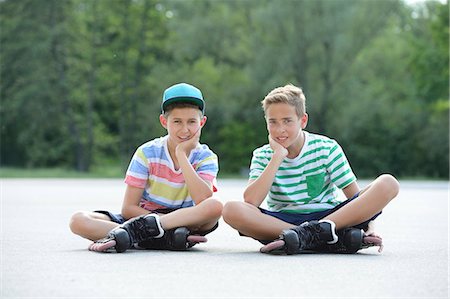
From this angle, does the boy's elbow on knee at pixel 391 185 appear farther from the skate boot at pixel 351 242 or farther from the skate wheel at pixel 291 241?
the skate wheel at pixel 291 241

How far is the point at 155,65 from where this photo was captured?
1538 inches

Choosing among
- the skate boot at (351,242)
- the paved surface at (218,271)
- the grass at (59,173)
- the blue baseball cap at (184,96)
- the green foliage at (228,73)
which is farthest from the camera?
the green foliage at (228,73)

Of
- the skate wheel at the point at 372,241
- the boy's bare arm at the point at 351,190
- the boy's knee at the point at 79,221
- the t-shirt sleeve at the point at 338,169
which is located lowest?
the skate wheel at the point at 372,241

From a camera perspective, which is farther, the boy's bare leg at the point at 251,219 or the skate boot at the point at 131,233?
the boy's bare leg at the point at 251,219

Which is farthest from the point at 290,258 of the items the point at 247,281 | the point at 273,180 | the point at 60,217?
the point at 60,217

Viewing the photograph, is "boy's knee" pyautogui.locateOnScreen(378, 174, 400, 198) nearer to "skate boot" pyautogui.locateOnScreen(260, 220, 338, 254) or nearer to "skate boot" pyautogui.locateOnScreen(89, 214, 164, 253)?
"skate boot" pyautogui.locateOnScreen(260, 220, 338, 254)

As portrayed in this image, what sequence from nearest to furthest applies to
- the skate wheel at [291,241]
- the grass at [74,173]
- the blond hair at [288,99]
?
the skate wheel at [291,241] → the blond hair at [288,99] → the grass at [74,173]

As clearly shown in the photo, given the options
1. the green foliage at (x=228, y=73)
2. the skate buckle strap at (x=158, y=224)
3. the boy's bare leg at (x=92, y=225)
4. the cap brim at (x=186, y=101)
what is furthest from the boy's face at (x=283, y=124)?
the green foliage at (x=228, y=73)

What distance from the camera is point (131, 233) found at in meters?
6.35

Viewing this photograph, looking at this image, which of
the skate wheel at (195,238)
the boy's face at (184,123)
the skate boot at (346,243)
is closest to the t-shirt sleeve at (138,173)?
the boy's face at (184,123)

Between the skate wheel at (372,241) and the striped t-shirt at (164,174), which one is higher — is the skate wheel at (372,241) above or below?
below

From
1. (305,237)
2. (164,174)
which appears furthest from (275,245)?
(164,174)

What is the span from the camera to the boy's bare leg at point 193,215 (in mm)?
6492

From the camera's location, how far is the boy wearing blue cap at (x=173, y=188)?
652 cm
